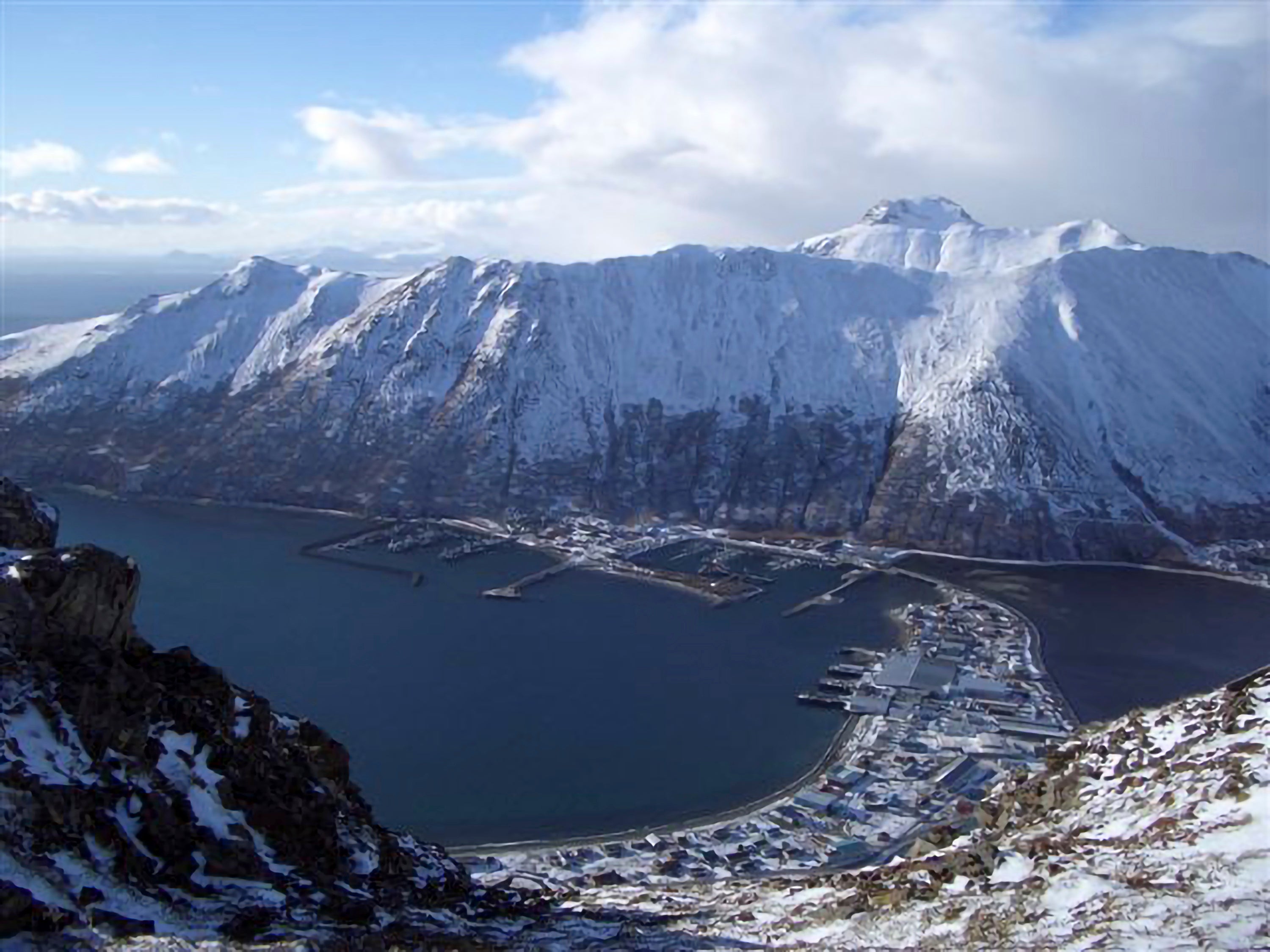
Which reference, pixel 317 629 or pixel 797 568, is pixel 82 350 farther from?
pixel 797 568

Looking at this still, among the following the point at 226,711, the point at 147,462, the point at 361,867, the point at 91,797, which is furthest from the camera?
the point at 147,462

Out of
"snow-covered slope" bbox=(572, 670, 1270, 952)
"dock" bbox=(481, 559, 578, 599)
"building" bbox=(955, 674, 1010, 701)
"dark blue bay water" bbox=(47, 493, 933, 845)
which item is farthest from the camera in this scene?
"dock" bbox=(481, 559, 578, 599)

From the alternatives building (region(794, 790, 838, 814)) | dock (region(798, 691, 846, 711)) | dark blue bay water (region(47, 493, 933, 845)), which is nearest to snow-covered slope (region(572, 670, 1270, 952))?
building (region(794, 790, 838, 814))

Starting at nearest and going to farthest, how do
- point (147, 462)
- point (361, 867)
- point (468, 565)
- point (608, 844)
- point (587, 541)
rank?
point (361, 867)
point (608, 844)
point (468, 565)
point (587, 541)
point (147, 462)

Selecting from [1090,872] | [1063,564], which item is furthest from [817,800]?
[1063,564]

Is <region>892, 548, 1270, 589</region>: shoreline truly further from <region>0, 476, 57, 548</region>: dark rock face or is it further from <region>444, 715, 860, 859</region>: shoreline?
<region>0, 476, 57, 548</region>: dark rock face

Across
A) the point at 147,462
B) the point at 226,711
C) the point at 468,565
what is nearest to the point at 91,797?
the point at 226,711
